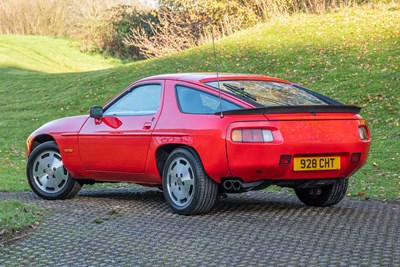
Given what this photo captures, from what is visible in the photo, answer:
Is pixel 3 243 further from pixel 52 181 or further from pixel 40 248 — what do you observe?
pixel 52 181

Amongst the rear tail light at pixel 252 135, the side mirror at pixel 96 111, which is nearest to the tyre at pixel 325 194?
the rear tail light at pixel 252 135

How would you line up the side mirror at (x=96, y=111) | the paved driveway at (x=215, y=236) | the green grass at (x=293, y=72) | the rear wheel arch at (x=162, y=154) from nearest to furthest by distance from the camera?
the paved driveway at (x=215, y=236) < the rear wheel arch at (x=162, y=154) < the side mirror at (x=96, y=111) < the green grass at (x=293, y=72)

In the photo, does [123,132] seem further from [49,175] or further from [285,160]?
[285,160]

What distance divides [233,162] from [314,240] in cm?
126

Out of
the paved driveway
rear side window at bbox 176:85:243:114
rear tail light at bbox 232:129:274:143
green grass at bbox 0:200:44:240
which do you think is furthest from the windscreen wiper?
green grass at bbox 0:200:44:240

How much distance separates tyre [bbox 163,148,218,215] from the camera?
7.83 metres

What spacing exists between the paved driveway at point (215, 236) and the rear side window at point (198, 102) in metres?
1.14

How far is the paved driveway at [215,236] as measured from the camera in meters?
6.12

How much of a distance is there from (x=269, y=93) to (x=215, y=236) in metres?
2.08

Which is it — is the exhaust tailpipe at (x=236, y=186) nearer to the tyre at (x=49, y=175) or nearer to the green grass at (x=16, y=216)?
the green grass at (x=16, y=216)

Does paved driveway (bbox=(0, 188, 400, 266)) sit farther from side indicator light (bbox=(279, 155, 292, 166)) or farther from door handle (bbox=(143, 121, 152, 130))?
door handle (bbox=(143, 121, 152, 130))

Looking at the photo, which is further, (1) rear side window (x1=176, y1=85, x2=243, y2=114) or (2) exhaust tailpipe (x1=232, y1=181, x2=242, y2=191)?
(1) rear side window (x1=176, y1=85, x2=243, y2=114)

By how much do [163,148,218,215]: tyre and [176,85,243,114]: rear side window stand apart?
47 centimetres

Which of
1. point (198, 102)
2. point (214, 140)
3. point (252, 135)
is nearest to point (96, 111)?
point (198, 102)
